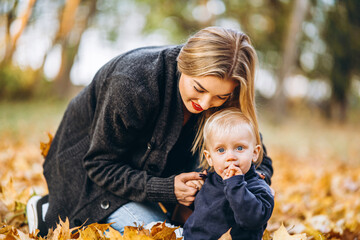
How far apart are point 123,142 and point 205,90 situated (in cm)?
54

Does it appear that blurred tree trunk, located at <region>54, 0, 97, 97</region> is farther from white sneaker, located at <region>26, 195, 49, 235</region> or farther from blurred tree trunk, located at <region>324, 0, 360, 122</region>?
blurred tree trunk, located at <region>324, 0, 360, 122</region>

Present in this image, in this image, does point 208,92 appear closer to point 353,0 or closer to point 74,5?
point 74,5

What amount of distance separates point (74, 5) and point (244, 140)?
7665 mm

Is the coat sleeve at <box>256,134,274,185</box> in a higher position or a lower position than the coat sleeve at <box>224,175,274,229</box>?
lower

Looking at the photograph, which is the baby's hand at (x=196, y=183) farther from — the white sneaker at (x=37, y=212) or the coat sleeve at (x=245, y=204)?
the white sneaker at (x=37, y=212)

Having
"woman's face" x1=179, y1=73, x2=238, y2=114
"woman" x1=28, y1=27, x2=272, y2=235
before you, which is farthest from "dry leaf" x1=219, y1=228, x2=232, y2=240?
"woman's face" x1=179, y1=73, x2=238, y2=114

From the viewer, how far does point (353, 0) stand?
8453mm

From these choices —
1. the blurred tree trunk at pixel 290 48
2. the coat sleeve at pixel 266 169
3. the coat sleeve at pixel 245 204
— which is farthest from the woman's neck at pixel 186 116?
the blurred tree trunk at pixel 290 48

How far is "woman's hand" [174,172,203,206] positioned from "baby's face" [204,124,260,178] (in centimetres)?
19

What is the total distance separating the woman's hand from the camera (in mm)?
1625

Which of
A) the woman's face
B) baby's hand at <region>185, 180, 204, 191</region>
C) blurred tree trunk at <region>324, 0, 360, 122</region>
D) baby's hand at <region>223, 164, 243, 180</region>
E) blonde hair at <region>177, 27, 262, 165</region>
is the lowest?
blurred tree trunk at <region>324, 0, 360, 122</region>

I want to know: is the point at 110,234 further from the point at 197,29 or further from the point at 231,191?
the point at 197,29

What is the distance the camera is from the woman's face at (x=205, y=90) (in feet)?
5.24

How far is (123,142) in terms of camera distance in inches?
71.0
